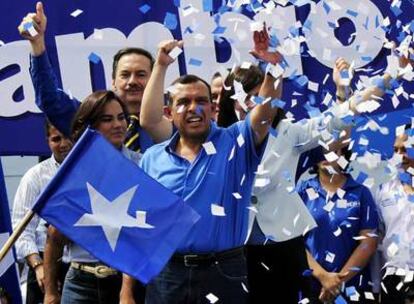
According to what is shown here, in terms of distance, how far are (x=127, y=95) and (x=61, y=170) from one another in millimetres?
1179

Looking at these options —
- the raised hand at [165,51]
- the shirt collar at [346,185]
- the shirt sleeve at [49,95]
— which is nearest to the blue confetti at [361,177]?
the shirt collar at [346,185]

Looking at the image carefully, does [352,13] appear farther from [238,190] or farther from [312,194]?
[238,190]

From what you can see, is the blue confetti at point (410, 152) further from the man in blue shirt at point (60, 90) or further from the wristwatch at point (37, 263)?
the wristwatch at point (37, 263)

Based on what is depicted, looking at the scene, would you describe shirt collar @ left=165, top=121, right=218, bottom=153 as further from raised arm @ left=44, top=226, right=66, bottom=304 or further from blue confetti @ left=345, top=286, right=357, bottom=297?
blue confetti @ left=345, top=286, right=357, bottom=297

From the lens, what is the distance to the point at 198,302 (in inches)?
163

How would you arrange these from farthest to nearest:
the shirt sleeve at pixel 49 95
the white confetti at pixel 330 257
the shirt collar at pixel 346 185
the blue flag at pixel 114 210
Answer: the shirt collar at pixel 346 185
the white confetti at pixel 330 257
the shirt sleeve at pixel 49 95
the blue flag at pixel 114 210

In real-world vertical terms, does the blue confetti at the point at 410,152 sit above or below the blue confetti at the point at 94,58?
below

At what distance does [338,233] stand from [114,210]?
1.60m

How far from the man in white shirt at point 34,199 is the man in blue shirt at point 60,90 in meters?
0.25

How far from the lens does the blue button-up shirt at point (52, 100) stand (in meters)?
4.70

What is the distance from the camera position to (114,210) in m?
3.83

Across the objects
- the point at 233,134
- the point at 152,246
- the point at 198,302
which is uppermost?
the point at 233,134

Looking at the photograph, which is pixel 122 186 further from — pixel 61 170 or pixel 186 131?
pixel 186 131

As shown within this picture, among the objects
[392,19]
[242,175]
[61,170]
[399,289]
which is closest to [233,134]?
[242,175]
